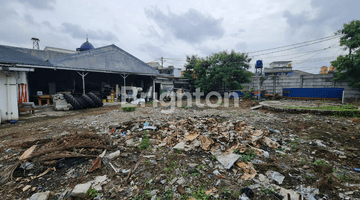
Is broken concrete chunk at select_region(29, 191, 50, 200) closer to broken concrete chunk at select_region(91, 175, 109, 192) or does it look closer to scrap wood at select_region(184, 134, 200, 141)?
broken concrete chunk at select_region(91, 175, 109, 192)

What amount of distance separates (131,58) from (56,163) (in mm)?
14340

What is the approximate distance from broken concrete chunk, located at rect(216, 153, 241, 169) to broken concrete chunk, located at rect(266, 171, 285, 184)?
1.77 feet

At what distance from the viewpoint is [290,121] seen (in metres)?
5.43

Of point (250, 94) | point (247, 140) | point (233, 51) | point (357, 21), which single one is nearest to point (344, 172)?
point (247, 140)

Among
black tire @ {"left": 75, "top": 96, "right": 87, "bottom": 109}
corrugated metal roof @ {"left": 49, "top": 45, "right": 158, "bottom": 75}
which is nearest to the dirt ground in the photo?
black tire @ {"left": 75, "top": 96, "right": 87, "bottom": 109}

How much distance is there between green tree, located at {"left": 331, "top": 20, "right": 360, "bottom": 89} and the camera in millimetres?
8883

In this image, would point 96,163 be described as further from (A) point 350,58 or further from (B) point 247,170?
(A) point 350,58

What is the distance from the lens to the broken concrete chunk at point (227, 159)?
2609mm

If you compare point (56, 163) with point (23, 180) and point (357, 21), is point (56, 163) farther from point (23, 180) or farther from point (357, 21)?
point (357, 21)

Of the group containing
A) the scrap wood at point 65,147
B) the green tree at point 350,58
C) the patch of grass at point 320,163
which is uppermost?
the green tree at point 350,58

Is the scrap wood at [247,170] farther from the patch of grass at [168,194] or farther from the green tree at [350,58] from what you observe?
the green tree at [350,58]

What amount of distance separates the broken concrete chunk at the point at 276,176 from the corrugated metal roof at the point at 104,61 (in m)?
12.8

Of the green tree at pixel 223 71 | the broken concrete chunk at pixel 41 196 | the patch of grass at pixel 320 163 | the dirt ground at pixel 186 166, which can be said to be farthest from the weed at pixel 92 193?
the green tree at pixel 223 71

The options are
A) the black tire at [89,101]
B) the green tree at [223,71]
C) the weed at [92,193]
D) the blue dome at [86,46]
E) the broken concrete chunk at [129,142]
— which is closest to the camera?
the weed at [92,193]
